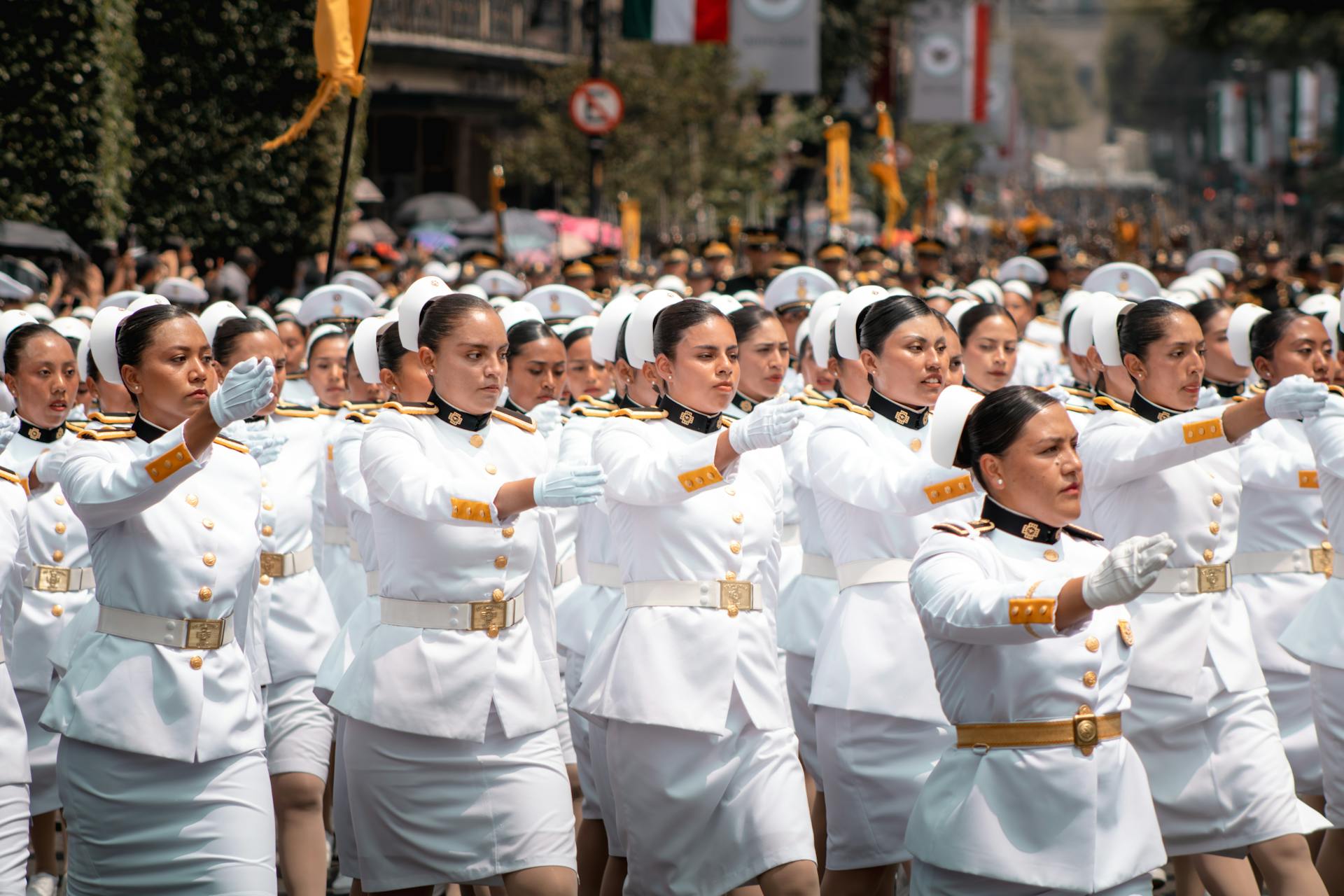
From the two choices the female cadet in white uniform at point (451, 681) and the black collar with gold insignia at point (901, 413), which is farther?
the black collar with gold insignia at point (901, 413)

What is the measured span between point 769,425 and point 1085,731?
111 cm

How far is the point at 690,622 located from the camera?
5520 millimetres

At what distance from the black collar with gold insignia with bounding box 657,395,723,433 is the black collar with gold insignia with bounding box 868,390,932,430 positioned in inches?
22.3

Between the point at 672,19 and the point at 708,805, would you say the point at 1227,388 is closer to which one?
the point at 708,805

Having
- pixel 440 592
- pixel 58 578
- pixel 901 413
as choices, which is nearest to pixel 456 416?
pixel 440 592

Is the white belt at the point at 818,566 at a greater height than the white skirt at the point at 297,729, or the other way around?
the white belt at the point at 818,566

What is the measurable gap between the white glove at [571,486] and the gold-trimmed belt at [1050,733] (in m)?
1.12

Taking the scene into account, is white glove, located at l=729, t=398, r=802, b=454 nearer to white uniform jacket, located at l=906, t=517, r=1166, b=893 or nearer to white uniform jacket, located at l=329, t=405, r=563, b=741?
white uniform jacket, located at l=906, t=517, r=1166, b=893

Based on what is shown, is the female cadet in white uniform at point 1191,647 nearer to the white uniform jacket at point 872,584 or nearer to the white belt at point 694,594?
the white uniform jacket at point 872,584

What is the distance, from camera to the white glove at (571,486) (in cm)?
471

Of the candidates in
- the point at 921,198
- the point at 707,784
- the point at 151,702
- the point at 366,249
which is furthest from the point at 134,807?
the point at 921,198

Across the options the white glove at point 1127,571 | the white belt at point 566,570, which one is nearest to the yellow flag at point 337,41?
the white belt at point 566,570

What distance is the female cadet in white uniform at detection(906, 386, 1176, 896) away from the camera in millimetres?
4340

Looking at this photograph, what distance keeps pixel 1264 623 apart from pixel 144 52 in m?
15.9
